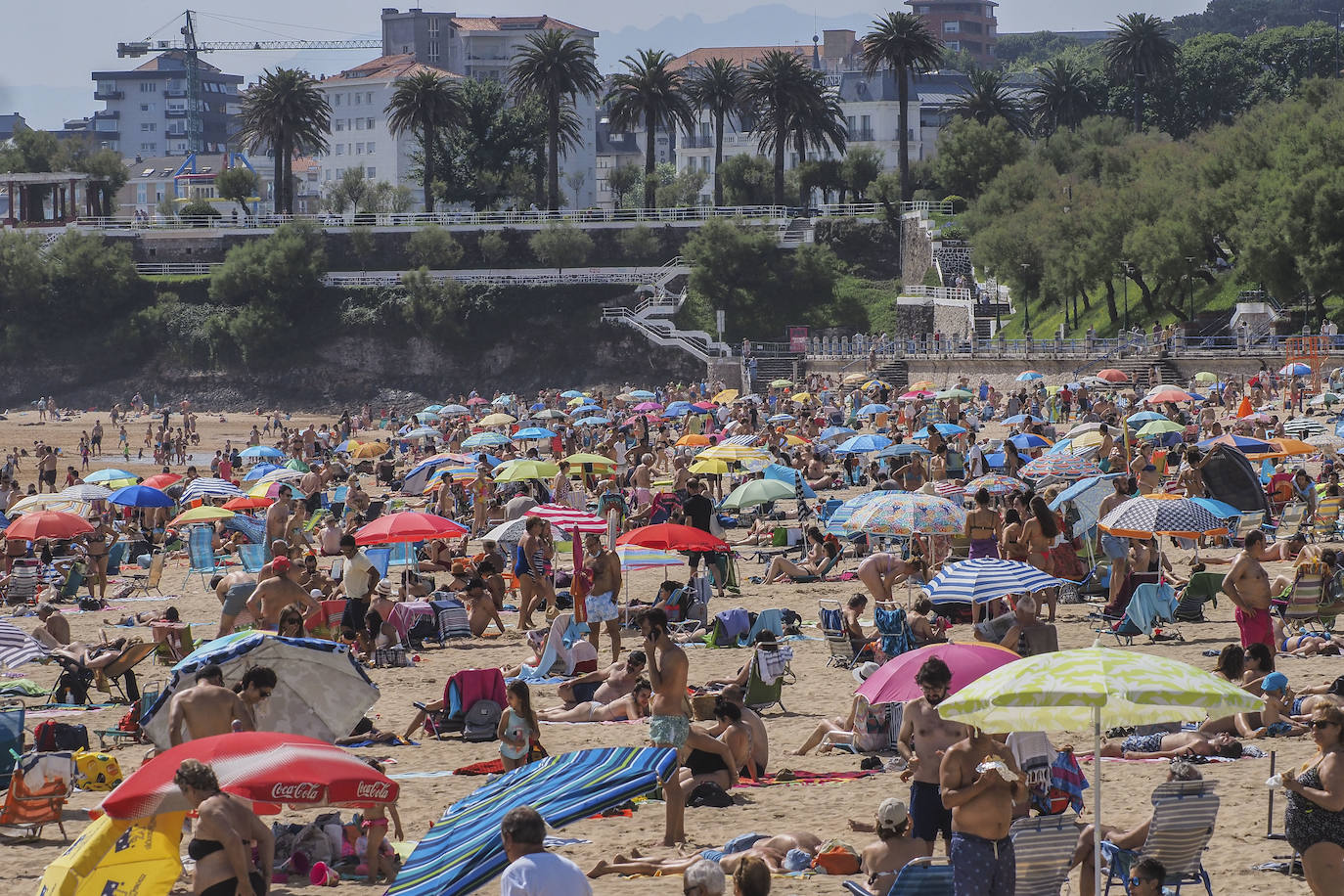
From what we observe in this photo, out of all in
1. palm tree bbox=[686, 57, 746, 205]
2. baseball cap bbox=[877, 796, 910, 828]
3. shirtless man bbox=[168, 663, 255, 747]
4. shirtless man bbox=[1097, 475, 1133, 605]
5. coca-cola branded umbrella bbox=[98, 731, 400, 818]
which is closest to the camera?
coca-cola branded umbrella bbox=[98, 731, 400, 818]

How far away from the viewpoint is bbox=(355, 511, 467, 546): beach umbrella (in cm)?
1462

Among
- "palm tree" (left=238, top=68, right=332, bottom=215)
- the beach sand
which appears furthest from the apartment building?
the beach sand

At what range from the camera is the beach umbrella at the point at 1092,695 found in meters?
6.08

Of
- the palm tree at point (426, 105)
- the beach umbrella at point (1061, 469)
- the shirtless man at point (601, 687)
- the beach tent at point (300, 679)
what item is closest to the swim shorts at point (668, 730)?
the beach tent at point (300, 679)

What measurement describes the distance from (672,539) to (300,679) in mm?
5362

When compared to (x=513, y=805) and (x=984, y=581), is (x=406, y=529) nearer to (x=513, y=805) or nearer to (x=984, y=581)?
(x=984, y=581)

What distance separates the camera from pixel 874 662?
38.4 feet

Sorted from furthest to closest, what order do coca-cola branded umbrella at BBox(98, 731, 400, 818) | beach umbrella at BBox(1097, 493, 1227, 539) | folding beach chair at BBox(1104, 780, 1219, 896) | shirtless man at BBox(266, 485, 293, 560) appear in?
shirtless man at BBox(266, 485, 293, 560)
beach umbrella at BBox(1097, 493, 1227, 539)
folding beach chair at BBox(1104, 780, 1219, 896)
coca-cola branded umbrella at BBox(98, 731, 400, 818)

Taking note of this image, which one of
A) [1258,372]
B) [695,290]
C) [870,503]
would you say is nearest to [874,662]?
[870,503]

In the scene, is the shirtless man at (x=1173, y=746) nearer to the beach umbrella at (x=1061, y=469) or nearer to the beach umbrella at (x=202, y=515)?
the beach umbrella at (x=1061, y=469)

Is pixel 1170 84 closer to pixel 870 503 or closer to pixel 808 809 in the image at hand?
pixel 870 503

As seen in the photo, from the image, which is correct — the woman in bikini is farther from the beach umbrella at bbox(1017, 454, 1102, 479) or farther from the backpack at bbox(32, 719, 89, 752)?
the backpack at bbox(32, 719, 89, 752)

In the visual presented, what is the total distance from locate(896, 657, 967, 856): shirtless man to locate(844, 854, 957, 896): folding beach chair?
28.6 inches

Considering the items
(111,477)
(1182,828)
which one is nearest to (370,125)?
(111,477)
